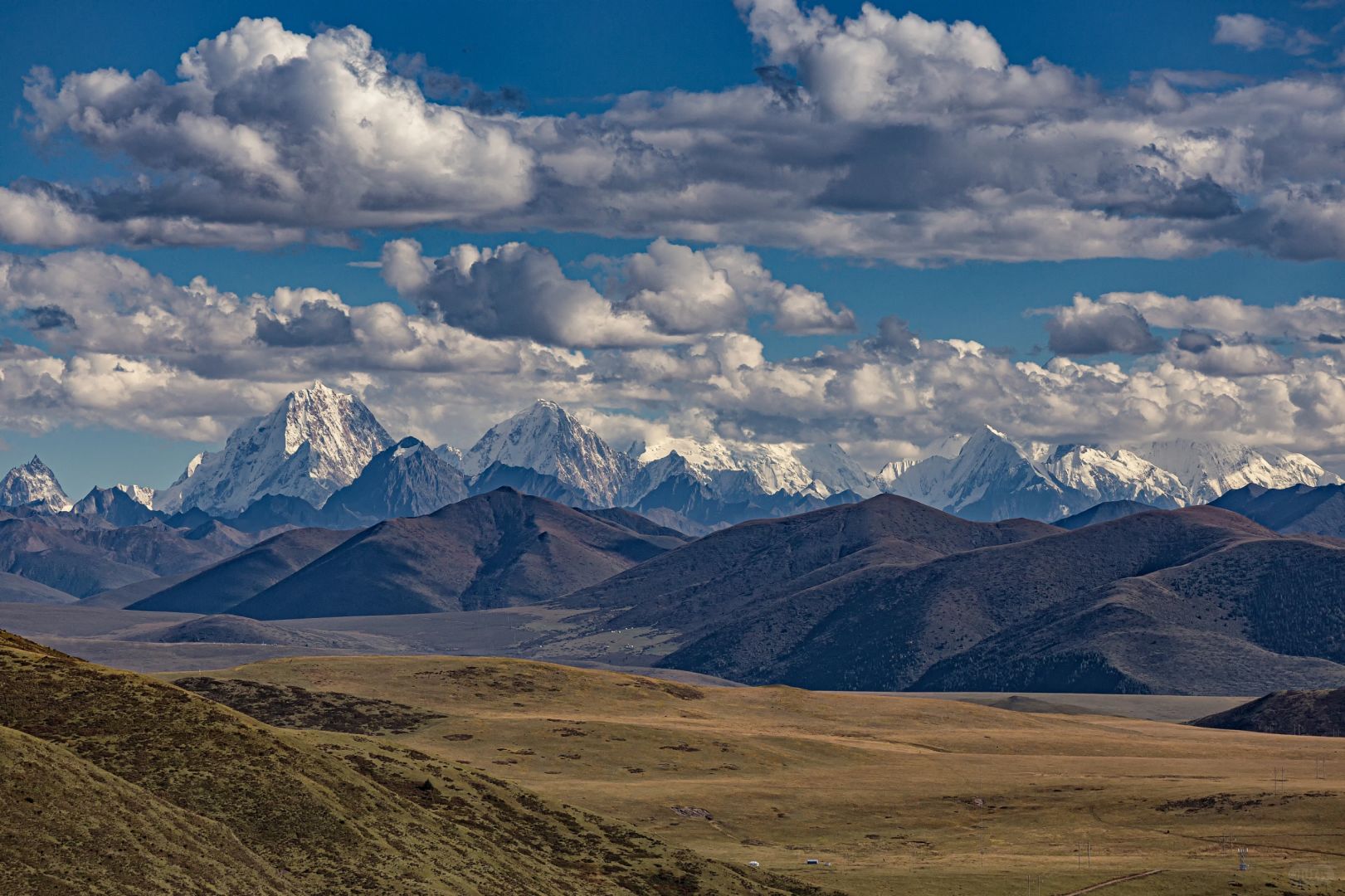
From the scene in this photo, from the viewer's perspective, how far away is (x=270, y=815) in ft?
389

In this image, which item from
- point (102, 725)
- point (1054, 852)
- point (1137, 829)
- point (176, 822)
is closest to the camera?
point (176, 822)

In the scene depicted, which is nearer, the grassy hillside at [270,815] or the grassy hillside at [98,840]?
the grassy hillside at [98,840]

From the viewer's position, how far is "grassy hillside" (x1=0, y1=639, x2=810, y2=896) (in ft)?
327

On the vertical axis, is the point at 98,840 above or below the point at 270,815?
above

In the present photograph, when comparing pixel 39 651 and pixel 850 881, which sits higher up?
pixel 39 651

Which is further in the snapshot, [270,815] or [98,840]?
[270,815]

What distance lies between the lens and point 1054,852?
177250mm

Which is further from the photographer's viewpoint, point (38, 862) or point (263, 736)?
point (263, 736)

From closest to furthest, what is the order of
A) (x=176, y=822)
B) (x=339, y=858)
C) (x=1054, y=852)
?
1. (x=176, y=822)
2. (x=339, y=858)
3. (x=1054, y=852)

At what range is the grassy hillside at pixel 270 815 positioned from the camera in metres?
99.6

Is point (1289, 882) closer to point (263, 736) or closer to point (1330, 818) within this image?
point (1330, 818)

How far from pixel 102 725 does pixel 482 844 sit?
32.2 meters

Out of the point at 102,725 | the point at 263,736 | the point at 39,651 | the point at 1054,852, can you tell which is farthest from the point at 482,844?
the point at 1054,852

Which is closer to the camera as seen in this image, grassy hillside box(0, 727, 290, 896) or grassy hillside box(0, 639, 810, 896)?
grassy hillside box(0, 727, 290, 896)
